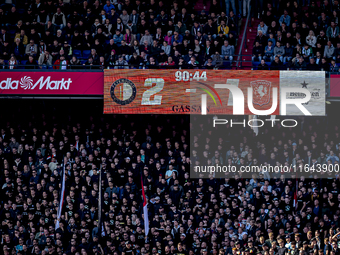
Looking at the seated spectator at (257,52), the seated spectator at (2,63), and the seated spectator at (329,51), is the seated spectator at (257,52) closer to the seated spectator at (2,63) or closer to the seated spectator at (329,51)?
the seated spectator at (329,51)

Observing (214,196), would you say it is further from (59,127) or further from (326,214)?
(59,127)

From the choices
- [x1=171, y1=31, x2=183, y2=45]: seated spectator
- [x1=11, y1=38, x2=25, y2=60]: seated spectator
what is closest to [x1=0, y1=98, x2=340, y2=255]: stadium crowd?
[x1=11, y1=38, x2=25, y2=60]: seated spectator

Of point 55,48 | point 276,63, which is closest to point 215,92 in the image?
point 276,63

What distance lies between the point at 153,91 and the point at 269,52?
4579 millimetres

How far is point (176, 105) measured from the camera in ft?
64.5

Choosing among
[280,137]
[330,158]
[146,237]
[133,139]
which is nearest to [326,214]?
[330,158]

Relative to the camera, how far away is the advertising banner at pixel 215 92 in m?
19.6

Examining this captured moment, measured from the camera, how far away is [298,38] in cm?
2111

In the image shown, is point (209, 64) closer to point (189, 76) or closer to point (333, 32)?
point (189, 76)

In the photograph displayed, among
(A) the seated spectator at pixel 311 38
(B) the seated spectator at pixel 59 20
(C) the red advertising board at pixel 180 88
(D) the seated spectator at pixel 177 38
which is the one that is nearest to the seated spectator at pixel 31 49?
(B) the seated spectator at pixel 59 20

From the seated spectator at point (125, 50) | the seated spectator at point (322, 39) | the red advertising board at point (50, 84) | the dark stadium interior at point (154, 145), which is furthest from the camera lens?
the seated spectator at point (322, 39)

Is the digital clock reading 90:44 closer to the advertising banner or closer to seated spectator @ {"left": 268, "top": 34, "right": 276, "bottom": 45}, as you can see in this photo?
the advertising banner

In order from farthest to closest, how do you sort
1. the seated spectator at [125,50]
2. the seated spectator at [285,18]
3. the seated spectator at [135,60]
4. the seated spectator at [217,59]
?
the seated spectator at [285,18]
the seated spectator at [125,50]
the seated spectator at [217,59]
the seated spectator at [135,60]

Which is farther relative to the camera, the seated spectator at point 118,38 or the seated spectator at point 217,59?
the seated spectator at point 118,38
